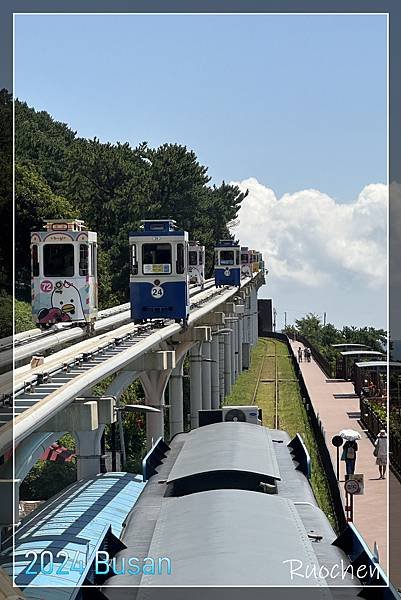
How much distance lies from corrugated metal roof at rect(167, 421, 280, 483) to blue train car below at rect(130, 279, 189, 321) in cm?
1043

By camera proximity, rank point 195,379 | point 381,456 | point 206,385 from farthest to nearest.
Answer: point 206,385 < point 195,379 < point 381,456

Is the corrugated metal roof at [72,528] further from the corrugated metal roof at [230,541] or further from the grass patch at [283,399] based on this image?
the grass patch at [283,399]

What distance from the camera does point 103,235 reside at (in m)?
54.8

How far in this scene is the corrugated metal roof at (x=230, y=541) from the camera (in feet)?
27.8

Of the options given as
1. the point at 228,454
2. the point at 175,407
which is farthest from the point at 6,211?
the point at 228,454

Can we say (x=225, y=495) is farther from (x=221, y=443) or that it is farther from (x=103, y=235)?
(x=103, y=235)

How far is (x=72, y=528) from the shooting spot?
14.2 m

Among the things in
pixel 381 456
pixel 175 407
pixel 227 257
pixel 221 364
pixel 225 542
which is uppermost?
pixel 227 257

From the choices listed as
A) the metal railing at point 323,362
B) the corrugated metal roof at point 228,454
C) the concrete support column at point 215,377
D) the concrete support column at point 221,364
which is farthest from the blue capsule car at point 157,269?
the concrete support column at point 221,364

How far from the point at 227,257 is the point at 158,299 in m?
29.1

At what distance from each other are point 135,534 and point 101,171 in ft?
155

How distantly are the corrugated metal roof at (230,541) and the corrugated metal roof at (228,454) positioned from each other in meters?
1.56

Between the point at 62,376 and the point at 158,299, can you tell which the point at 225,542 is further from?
the point at 158,299

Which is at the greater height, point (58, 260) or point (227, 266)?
point (227, 266)
